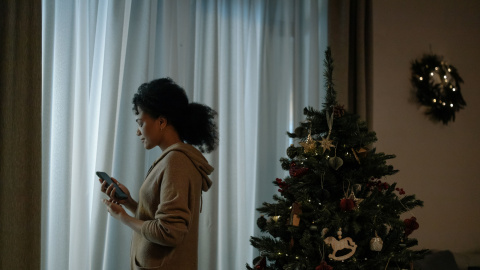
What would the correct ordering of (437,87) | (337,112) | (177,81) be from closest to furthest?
(337,112)
(177,81)
(437,87)

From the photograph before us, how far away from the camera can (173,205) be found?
1430mm

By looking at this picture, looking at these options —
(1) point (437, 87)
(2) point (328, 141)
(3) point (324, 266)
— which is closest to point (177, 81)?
(2) point (328, 141)

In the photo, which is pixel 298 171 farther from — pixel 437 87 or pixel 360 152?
pixel 437 87

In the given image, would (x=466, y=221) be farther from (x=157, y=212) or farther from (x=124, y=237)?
(x=157, y=212)

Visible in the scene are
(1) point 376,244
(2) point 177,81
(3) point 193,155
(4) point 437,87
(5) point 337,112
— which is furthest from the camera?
(4) point 437,87

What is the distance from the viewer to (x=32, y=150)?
6.68 feet

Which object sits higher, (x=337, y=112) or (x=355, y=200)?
(x=337, y=112)

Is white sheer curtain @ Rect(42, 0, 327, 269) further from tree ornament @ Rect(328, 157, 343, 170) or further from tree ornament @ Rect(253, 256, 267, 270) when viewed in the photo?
tree ornament @ Rect(328, 157, 343, 170)

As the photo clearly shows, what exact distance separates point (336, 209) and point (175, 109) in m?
0.73

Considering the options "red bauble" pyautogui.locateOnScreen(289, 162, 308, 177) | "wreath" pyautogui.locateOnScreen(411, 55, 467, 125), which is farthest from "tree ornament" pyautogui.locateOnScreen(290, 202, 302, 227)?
"wreath" pyautogui.locateOnScreen(411, 55, 467, 125)

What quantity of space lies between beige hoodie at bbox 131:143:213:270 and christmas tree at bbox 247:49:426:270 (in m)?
0.43

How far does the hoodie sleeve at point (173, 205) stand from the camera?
1415 millimetres

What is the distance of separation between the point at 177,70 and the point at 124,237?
0.90 metres

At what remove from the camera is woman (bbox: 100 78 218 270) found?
144 centimetres
